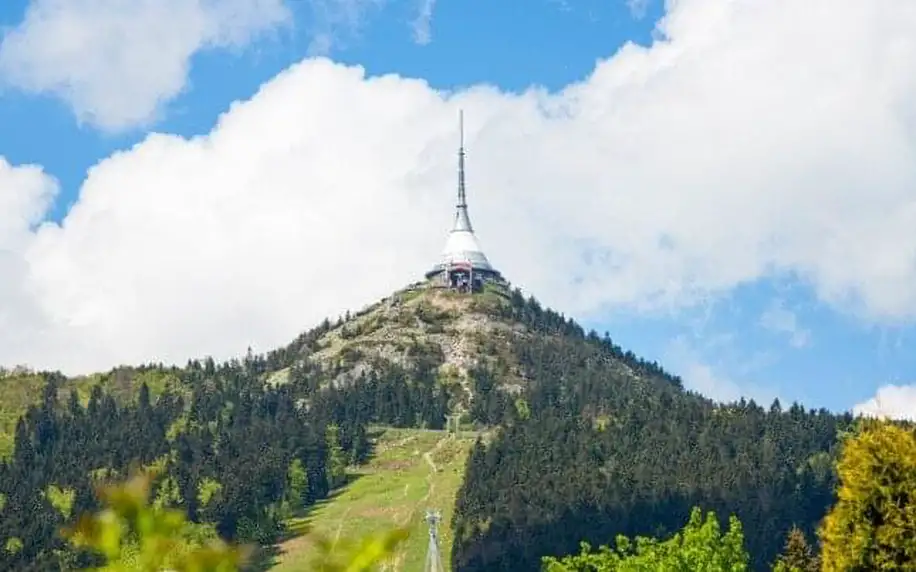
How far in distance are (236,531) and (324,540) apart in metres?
148

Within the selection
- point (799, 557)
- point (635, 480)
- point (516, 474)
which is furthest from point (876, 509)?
point (516, 474)

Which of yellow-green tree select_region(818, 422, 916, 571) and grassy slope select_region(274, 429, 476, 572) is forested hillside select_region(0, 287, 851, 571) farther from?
yellow-green tree select_region(818, 422, 916, 571)

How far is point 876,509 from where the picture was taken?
97.7 feet

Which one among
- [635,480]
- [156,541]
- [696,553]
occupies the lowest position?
[156,541]

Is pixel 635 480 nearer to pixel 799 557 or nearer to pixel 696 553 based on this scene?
pixel 799 557

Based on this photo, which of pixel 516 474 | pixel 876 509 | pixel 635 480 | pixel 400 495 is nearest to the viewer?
pixel 876 509

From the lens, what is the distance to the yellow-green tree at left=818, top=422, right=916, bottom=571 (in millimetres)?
29203

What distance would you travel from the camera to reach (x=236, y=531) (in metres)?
152

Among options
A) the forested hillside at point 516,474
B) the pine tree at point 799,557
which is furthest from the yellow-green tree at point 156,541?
the forested hillside at point 516,474

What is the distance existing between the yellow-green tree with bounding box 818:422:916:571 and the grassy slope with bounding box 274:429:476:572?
9987 cm

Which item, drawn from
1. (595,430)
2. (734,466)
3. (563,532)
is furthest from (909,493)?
(595,430)

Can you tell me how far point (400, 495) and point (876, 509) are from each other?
444ft

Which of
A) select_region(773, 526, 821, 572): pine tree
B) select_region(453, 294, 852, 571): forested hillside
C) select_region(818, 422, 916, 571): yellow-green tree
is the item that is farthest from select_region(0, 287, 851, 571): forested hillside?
select_region(818, 422, 916, 571): yellow-green tree

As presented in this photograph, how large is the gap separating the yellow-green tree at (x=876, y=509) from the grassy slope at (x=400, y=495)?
99.9 meters
